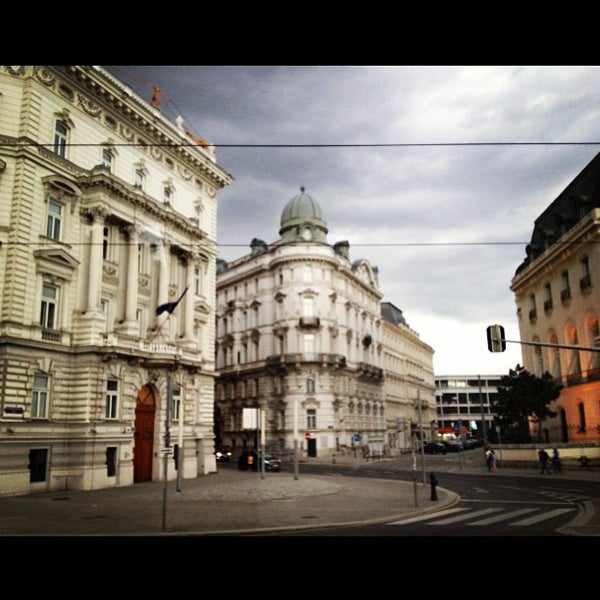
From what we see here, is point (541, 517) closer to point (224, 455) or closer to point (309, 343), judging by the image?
point (224, 455)

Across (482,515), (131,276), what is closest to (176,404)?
(131,276)

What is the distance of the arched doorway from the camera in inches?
1272

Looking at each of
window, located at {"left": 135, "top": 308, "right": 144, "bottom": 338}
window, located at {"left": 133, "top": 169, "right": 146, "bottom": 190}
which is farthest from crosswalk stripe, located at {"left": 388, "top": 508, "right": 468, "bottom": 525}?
window, located at {"left": 133, "top": 169, "right": 146, "bottom": 190}

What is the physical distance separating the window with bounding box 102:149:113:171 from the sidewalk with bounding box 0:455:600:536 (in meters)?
17.1

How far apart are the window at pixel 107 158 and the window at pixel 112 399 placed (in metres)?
11.7

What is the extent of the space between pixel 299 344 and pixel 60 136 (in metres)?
39.2

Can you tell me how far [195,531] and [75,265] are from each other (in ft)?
59.3

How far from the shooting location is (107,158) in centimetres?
3209

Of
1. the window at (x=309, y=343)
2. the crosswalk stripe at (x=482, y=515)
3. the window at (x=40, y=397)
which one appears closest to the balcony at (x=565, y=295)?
the window at (x=309, y=343)

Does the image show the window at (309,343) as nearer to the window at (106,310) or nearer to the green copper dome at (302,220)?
the green copper dome at (302,220)

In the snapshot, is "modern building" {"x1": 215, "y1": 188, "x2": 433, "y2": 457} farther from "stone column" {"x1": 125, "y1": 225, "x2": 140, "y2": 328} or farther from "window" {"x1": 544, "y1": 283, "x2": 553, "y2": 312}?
"stone column" {"x1": 125, "y1": 225, "x2": 140, "y2": 328}

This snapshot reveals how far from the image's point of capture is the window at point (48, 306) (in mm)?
27281
